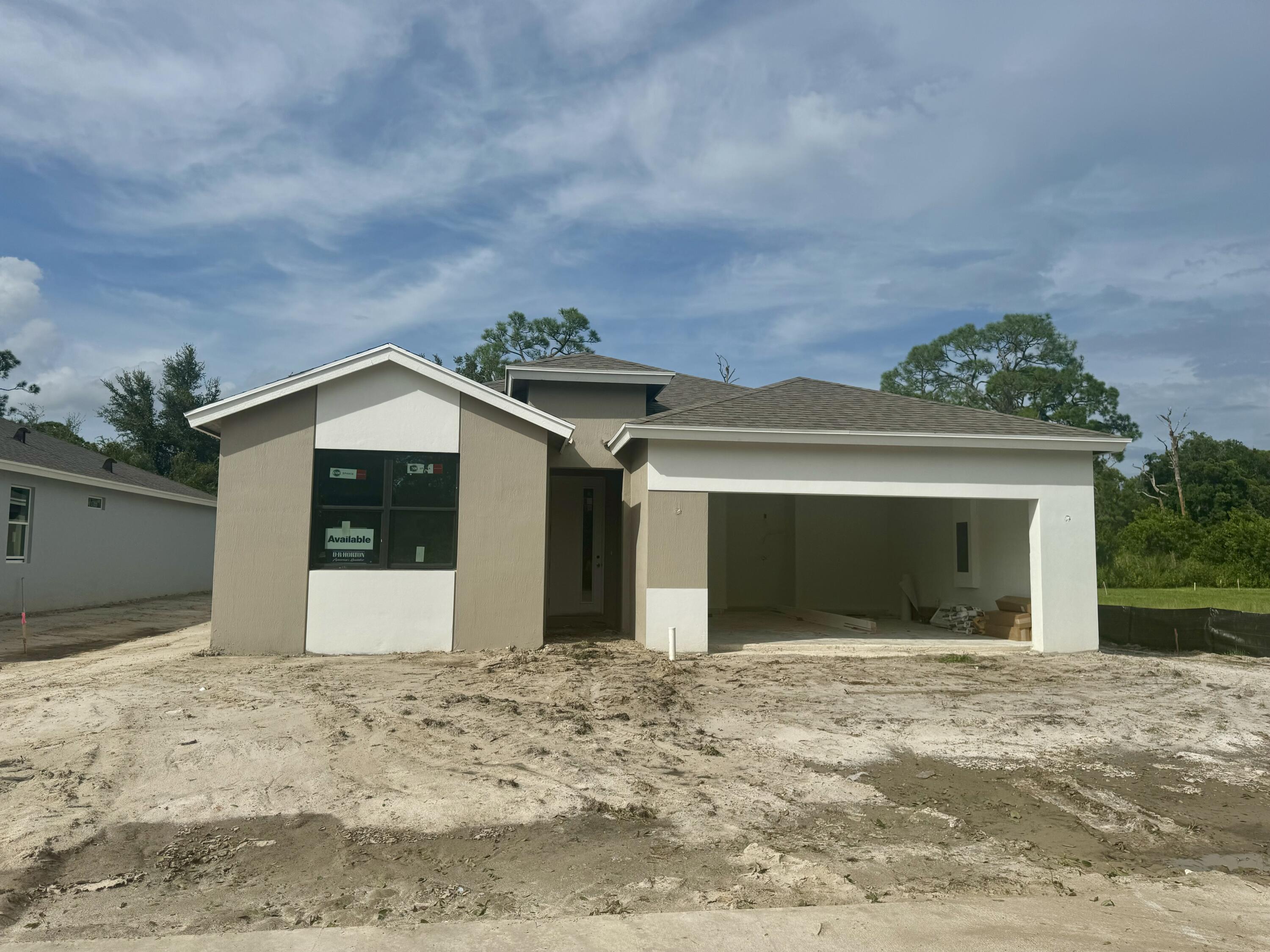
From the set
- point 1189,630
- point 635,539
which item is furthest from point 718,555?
point 1189,630

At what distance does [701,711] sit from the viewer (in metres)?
8.06

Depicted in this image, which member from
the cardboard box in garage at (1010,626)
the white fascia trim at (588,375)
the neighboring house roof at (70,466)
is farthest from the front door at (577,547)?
the neighboring house roof at (70,466)

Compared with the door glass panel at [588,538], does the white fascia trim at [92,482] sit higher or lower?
higher

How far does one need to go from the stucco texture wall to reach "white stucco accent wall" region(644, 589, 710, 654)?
41.8 feet

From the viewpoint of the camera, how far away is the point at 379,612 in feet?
37.1

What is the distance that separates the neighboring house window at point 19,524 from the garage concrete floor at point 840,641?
1334 centimetres

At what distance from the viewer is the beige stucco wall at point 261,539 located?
36.3ft

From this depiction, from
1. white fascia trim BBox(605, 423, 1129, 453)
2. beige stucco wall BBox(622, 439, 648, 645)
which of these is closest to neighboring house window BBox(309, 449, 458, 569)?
beige stucco wall BBox(622, 439, 648, 645)

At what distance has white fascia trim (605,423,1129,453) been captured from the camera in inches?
457

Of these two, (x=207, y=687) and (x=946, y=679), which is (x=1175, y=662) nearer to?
(x=946, y=679)

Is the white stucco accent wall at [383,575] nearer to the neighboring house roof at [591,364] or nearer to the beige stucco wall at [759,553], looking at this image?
the neighboring house roof at [591,364]

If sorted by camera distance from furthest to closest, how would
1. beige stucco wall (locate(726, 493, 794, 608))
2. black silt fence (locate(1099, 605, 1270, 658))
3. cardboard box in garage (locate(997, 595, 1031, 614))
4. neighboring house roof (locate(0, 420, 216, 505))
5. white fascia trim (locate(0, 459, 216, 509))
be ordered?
beige stucco wall (locate(726, 493, 794, 608)), neighboring house roof (locate(0, 420, 216, 505)), white fascia trim (locate(0, 459, 216, 509)), cardboard box in garage (locate(997, 595, 1031, 614)), black silt fence (locate(1099, 605, 1270, 658))

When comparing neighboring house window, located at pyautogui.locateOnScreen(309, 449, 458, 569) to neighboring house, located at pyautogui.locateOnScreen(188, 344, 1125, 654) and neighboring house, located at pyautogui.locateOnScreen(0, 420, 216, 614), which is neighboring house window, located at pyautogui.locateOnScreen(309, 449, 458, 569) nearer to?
neighboring house, located at pyautogui.locateOnScreen(188, 344, 1125, 654)

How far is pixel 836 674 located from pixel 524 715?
4.27 metres
